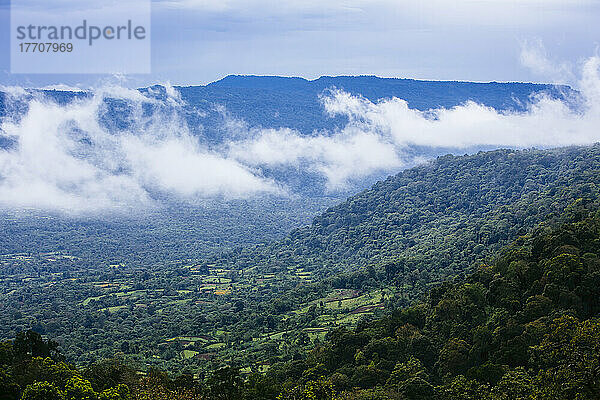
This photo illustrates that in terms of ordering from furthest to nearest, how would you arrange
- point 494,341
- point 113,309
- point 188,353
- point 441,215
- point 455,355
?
point 441,215 < point 113,309 < point 188,353 < point 455,355 < point 494,341


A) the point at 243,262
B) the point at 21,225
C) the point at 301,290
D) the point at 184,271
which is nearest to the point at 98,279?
the point at 184,271

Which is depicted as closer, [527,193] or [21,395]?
[21,395]

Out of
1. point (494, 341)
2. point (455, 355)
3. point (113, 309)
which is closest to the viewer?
point (494, 341)

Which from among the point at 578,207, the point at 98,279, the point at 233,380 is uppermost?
the point at 578,207

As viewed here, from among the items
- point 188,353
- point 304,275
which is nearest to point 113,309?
point 188,353

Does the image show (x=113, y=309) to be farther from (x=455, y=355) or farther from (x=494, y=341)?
(x=494, y=341)

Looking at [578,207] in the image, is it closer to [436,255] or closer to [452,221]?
[436,255]

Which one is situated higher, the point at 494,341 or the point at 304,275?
the point at 494,341

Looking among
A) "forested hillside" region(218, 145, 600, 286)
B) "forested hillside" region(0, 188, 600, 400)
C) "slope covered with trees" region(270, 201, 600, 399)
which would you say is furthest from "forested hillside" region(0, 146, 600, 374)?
"forested hillside" region(0, 188, 600, 400)

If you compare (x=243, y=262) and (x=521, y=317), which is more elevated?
(x=521, y=317)

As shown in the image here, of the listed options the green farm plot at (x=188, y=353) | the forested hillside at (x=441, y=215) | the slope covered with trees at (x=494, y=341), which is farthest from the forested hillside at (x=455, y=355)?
the forested hillside at (x=441, y=215)

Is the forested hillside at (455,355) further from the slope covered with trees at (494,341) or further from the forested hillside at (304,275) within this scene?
the forested hillside at (304,275)
